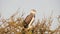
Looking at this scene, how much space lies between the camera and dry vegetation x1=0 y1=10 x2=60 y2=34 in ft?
5.30

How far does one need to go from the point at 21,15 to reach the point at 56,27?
356mm

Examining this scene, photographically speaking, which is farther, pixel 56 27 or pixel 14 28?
pixel 56 27

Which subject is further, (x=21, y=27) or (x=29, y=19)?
(x=29, y=19)

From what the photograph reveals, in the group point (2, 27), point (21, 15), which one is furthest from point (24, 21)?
point (2, 27)

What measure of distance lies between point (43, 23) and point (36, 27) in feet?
0.25

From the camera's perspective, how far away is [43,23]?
5.48 feet

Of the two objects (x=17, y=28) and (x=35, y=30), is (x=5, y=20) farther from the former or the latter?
(x=35, y=30)

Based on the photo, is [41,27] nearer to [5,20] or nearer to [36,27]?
[36,27]

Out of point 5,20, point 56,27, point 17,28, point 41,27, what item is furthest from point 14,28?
point 56,27

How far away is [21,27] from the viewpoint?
63.7 inches

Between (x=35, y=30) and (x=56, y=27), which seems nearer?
(x=35, y=30)

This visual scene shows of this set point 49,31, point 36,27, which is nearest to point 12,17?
point 36,27

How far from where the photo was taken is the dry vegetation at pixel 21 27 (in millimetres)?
1615

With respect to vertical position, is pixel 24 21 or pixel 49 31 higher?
pixel 24 21
